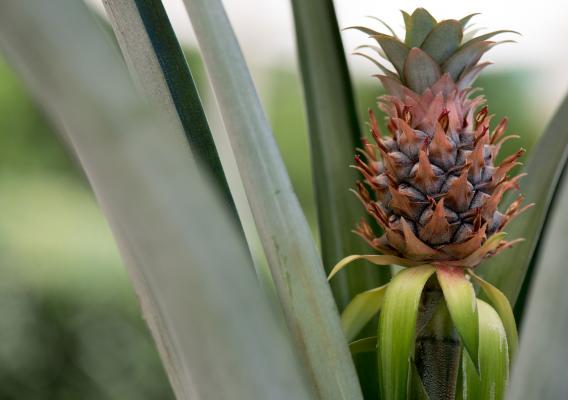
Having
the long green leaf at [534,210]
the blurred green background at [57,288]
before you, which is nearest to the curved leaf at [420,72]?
the long green leaf at [534,210]

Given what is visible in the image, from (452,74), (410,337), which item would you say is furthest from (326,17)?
(410,337)

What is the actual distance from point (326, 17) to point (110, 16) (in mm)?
184

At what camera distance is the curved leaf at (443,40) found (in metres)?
0.50

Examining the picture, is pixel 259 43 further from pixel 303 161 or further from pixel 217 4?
pixel 217 4

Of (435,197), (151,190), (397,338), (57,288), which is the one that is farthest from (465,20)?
(57,288)

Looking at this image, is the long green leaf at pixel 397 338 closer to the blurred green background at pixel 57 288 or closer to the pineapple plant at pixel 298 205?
the pineapple plant at pixel 298 205

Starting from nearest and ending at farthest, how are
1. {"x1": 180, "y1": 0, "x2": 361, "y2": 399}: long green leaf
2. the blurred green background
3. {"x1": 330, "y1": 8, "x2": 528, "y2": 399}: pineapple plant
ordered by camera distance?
{"x1": 180, "y1": 0, "x2": 361, "y2": 399}: long green leaf, {"x1": 330, "y1": 8, "x2": 528, "y2": 399}: pineapple plant, the blurred green background

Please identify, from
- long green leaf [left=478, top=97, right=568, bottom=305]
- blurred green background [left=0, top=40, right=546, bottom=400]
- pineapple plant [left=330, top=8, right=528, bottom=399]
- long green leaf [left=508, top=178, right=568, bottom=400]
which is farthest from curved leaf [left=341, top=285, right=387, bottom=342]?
blurred green background [left=0, top=40, right=546, bottom=400]

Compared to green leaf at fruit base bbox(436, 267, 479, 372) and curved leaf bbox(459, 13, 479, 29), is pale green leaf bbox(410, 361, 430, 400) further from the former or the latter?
curved leaf bbox(459, 13, 479, 29)

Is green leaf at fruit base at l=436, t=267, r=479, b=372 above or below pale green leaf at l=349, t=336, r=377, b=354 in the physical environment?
above

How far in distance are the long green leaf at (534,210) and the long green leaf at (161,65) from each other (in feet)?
0.77

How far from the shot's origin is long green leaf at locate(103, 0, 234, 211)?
44 centimetres

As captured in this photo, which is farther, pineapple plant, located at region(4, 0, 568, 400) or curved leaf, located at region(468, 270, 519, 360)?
curved leaf, located at region(468, 270, 519, 360)

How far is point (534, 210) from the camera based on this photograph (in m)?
0.55
